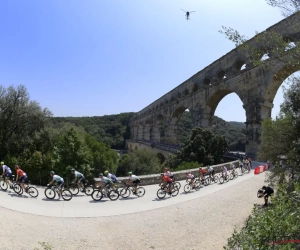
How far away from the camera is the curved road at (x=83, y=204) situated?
822 cm

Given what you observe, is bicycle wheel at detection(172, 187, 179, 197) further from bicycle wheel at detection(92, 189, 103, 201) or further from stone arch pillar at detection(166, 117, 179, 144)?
stone arch pillar at detection(166, 117, 179, 144)

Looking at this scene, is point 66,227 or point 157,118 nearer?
point 66,227

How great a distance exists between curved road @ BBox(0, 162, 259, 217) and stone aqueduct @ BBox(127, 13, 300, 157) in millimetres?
6753

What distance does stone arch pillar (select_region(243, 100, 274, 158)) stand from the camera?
19141 millimetres

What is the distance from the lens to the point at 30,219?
7.28m

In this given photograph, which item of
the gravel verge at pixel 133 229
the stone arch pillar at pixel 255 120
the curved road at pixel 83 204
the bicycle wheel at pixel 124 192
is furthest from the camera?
the stone arch pillar at pixel 255 120

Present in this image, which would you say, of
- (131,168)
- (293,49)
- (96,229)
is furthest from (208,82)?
(96,229)

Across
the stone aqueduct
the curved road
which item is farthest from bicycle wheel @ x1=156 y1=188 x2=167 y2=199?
the stone aqueduct

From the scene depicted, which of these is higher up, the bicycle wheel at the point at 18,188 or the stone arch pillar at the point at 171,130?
the stone arch pillar at the point at 171,130

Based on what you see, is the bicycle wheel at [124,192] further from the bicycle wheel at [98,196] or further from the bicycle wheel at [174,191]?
the bicycle wheel at [174,191]

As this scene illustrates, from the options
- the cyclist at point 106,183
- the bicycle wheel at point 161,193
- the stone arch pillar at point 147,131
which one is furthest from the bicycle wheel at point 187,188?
the stone arch pillar at point 147,131

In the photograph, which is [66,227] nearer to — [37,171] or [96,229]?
[96,229]

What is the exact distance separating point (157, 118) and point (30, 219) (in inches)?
1534

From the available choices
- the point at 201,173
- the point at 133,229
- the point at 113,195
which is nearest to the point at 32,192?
the point at 113,195
